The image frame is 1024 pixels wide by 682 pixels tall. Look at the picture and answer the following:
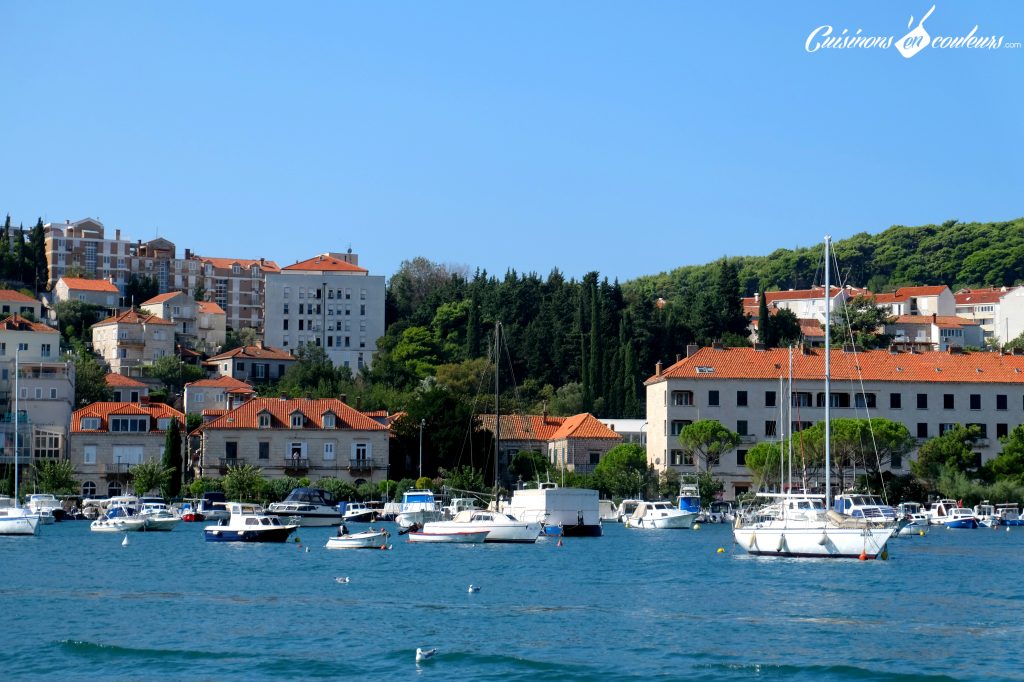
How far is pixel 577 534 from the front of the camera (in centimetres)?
7369

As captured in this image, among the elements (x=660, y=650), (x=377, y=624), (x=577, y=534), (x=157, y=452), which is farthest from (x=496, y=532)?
(x=157, y=452)

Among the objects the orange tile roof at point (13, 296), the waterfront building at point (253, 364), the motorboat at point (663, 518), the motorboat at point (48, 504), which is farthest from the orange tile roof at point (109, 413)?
the orange tile roof at point (13, 296)

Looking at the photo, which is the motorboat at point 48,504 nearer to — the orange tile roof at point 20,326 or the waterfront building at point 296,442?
the waterfront building at point 296,442

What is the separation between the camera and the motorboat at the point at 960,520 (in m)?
86.1

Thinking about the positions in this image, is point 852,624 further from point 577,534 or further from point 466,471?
point 466,471

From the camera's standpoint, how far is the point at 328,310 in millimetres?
156500

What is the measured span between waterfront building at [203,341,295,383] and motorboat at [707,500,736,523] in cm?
5633

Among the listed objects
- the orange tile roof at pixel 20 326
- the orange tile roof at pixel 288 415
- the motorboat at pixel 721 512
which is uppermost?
the orange tile roof at pixel 20 326

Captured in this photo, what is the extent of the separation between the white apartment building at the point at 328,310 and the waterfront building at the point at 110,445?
54.7 m

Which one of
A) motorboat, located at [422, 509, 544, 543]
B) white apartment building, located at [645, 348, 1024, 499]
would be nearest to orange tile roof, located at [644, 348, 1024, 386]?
white apartment building, located at [645, 348, 1024, 499]

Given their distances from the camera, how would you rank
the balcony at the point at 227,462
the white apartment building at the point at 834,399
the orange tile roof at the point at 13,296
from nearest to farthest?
1. the balcony at the point at 227,462
2. the white apartment building at the point at 834,399
3. the orange tile roof at the point at 13,296

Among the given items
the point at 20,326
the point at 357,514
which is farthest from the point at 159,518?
the point at 20,326

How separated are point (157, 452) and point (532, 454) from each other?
25.4 metres

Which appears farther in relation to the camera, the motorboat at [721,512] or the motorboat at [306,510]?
the motorboat at [721,512]
